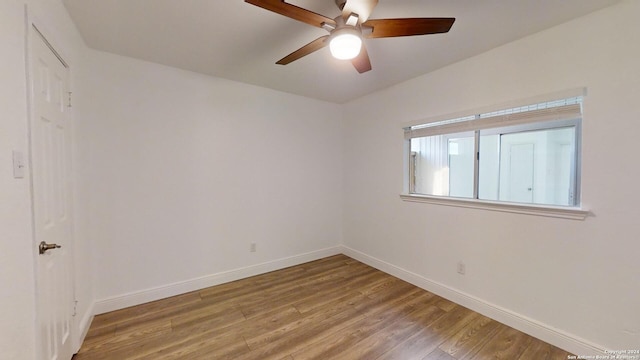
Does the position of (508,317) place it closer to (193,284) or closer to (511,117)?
(511,117)

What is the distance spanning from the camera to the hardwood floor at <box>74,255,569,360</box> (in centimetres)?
189

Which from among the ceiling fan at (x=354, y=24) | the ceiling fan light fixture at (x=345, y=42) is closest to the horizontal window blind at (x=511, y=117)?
the ceiling fan at (x=354, y=24)

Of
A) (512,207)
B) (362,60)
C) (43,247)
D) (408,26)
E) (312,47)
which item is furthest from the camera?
(512,207)

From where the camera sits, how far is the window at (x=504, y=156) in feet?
6.88

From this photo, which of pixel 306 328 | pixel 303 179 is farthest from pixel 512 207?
pixel 303 179

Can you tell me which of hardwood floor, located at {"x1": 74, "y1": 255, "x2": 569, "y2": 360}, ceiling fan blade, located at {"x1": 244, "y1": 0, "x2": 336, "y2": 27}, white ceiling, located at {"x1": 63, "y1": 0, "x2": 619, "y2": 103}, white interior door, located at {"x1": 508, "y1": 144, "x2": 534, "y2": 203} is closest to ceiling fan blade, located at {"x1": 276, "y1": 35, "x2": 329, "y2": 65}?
ceiling fan blade, located at {"x1": 244, "y1": 0, "x2": 336, "y2": 27}

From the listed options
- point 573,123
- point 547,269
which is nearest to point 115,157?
point 547,269

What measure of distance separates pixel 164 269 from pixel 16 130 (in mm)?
2007

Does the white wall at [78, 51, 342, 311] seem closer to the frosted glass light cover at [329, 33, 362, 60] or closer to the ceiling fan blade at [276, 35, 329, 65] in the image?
the ceiling fan blade at [276, 35, 329, 65]

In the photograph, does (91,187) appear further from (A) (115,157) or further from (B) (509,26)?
(B) (509,26)

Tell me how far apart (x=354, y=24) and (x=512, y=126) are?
6.08 ft

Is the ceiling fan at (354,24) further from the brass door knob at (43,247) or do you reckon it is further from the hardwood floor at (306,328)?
the hardwood floor at (306,328)

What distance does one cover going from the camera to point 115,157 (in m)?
2.44

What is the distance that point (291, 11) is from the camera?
4.51ft
